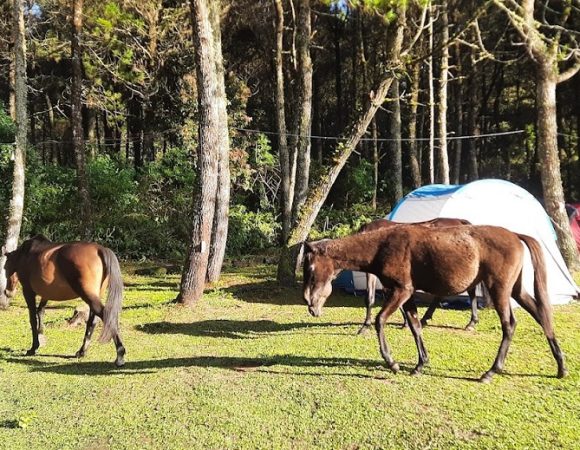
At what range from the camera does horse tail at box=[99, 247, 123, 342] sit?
19.6 ft

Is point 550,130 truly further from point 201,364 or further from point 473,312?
point 201,364

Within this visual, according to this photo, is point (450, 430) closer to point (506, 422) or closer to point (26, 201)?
point (506, 422)

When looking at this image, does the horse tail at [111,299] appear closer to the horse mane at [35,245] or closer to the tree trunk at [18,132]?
the horse mane at [35,245]

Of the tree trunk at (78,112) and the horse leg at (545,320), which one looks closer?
the horse leg at (545,320)

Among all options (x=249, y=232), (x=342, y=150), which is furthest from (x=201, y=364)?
(x=249, y=232)

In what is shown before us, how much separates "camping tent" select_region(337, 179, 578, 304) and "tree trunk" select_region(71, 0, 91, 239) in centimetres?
861

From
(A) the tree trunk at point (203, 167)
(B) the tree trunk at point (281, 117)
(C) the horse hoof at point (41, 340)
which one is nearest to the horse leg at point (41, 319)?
(C) the horse hoof at point (41, 340)

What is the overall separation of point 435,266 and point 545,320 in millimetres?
1255

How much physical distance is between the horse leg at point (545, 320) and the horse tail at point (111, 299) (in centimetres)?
437

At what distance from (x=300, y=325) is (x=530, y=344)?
3.21 metres

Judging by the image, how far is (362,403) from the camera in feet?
15.5

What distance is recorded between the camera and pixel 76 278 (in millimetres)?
6203

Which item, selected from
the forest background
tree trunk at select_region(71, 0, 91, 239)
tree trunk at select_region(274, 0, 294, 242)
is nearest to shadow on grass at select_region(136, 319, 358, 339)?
the forest background

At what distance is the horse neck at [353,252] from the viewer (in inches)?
215
